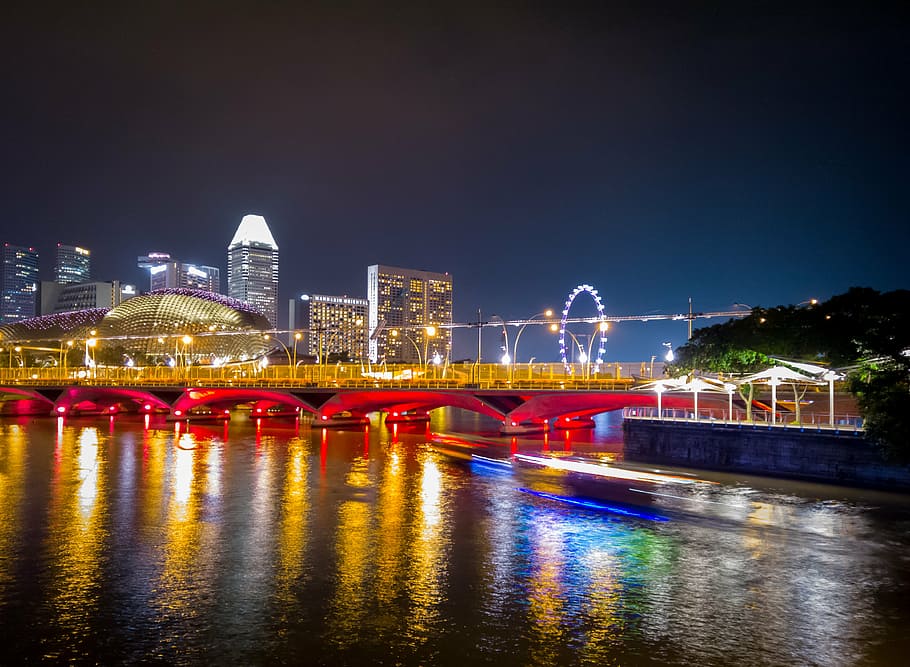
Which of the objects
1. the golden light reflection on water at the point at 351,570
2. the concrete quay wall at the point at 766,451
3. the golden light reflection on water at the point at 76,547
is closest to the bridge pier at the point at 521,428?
the concrete quay wall at the point at 766,451

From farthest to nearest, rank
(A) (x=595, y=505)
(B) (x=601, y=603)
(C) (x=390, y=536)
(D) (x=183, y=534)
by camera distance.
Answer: (A) (x=595, y=505) < (D) (x=183, y=534) < (C) (x=390, y=536) < (B) (x=601, y=603)

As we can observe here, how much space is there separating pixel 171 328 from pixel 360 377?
313 feet

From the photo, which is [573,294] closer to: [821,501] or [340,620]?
[821,501]

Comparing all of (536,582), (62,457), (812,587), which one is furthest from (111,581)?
(62,457)

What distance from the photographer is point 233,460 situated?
1813 inches

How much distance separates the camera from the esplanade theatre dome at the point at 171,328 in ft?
501

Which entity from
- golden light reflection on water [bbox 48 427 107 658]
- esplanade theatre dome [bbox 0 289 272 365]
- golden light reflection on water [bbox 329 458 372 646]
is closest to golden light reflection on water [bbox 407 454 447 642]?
golden light reflection on water [bbox 329 458 372 646]

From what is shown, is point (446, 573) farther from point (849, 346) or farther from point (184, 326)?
point (184, 326)

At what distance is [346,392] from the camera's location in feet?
233

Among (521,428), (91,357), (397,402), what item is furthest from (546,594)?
(91,357)

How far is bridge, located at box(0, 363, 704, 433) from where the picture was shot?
193 feet

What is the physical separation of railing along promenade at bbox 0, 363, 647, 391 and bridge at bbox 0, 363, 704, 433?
10 centimetres

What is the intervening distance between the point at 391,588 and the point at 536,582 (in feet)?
11.0

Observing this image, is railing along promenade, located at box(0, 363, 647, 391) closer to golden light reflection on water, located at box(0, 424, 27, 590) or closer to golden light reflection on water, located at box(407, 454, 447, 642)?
golden light reflection on water, located at box(0, 424, 27, 590)
